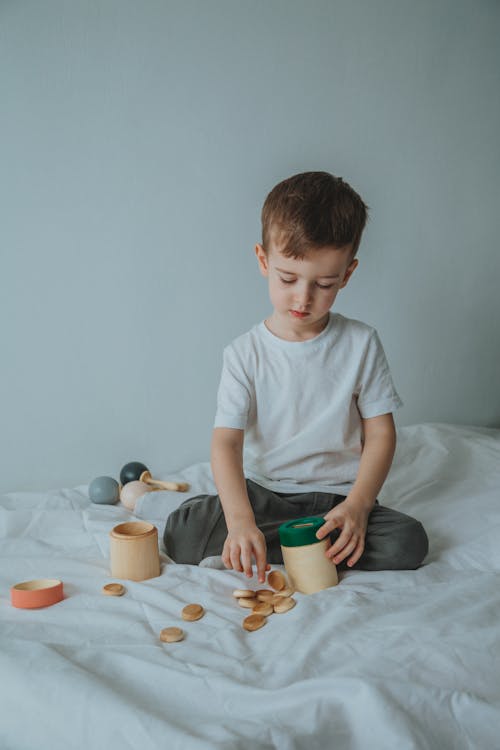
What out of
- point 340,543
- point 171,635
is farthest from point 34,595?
point 340,543

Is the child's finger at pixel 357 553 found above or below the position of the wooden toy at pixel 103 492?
above

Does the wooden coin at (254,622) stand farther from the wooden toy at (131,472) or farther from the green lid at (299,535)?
the wooden toy at (131,472)

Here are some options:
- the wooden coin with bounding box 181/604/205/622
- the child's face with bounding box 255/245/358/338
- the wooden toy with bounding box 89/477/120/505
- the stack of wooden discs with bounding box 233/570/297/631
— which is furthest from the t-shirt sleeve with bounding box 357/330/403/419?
the wooden toy with bounding box 89/477/120/505

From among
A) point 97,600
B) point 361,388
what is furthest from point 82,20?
point 97,600

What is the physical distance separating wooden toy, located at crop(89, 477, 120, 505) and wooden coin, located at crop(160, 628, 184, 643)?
2.02 feet

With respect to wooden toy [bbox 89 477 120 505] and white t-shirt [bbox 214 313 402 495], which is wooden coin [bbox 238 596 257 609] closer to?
white t-shirt [bbox 214 313 402 495]

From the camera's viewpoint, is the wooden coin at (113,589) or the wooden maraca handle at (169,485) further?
the wooden maraca handle at (169,485)

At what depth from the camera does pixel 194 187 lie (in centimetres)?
154

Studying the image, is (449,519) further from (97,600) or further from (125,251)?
(125,251)

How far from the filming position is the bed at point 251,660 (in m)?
0.57

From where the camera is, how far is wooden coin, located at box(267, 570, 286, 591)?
3.02ft

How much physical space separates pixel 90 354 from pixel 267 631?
0.90 meters

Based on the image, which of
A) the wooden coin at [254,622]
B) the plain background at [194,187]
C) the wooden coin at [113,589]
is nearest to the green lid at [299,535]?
the wooden coin at [254,622]

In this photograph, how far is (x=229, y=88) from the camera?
1.54m
